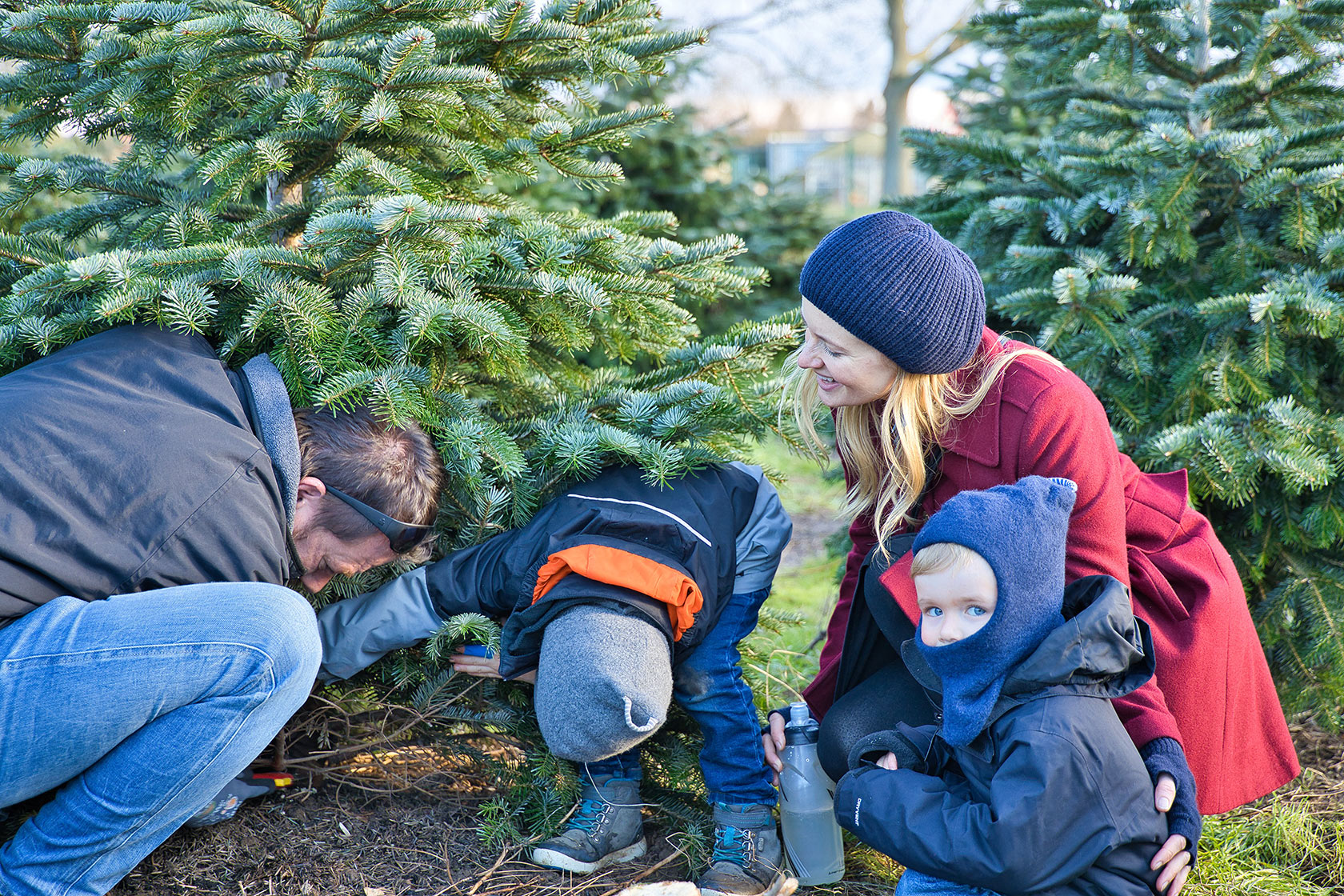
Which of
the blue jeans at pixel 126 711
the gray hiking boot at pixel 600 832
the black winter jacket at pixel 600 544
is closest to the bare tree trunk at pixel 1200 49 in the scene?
the black winter jacket at pixel 600 544

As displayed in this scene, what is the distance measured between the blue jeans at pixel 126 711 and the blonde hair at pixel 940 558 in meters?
1.26

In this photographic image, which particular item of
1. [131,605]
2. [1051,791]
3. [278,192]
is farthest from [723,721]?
[278,192]

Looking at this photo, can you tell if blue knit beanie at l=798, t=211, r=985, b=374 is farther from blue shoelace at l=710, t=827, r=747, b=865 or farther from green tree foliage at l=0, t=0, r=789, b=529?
blue shoelace at l=710, t=827, r=747, b=865

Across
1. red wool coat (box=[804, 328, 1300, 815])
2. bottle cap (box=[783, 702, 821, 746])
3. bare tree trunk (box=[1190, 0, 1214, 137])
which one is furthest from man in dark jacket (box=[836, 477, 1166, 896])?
bare tree trunk (box=[1190, 0, 1214, 137])

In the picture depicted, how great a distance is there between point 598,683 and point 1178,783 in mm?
1158

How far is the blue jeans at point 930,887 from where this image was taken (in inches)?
75.2

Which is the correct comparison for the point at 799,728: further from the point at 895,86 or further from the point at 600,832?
the point at 895,86

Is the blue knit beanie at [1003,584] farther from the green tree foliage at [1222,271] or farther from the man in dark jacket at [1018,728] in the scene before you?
the green tree foliage at [1222,271]

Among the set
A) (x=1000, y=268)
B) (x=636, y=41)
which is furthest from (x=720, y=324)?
(x=636, y=41)

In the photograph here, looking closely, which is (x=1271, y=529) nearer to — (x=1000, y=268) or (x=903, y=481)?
(x=1000, y=268)

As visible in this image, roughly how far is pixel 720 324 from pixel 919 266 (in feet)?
20.0

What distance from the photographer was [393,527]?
2.16 meters

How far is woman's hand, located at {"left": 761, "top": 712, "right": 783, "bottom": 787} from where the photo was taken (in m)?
2.38

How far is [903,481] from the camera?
2.27m
